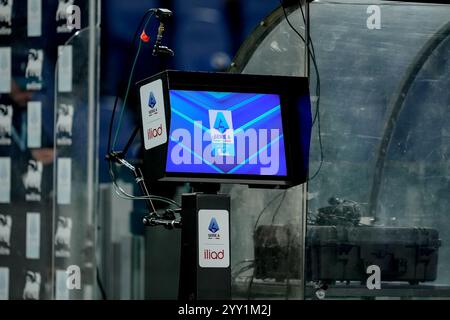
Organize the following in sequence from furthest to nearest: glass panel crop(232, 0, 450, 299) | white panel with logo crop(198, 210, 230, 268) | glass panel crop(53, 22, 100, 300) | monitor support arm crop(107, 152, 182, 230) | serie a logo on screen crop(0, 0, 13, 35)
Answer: serie a logo on screen crop(0, 0, 13, 35), glass panel crop(53, 22, 100, 300), glass panel crop(232, 0, 450, 299), monitor support arm crop(107, 152, 182, 230), white panel with logo crop(198, 210, 230, 268)

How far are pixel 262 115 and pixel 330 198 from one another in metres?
1.25

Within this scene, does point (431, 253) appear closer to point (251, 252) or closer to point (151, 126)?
point (251, 252)

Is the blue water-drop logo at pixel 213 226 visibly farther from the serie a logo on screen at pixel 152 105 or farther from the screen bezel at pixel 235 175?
the serie a logo on screen at pixel 152 105

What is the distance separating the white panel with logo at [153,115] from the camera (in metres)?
4.44

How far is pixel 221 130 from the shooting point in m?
4.50

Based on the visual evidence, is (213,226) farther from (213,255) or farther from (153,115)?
(153,115)

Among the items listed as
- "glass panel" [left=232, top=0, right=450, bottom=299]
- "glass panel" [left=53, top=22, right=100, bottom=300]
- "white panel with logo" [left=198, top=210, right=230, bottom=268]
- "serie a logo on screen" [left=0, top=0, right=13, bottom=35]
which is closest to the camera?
"white panel with logo" [left=198, top=210, right=230, bottom=268]

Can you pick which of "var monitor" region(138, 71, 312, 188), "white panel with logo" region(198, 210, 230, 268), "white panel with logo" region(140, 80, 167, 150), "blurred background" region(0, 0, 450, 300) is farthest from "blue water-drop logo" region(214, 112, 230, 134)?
"blurred background" region(0, 0, 450, 300)

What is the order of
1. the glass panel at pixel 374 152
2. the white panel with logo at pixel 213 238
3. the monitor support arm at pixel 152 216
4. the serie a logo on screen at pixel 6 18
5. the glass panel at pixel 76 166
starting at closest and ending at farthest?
the white panel with logo at pixel 213 238, the monitor support arm at pixel 152 216, the glass panel at pixel 374 152, the glass panel at pixel 76 166, the serie a logo on screen at pixel 6 18

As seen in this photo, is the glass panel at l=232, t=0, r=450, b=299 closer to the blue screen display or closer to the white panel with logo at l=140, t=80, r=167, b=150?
the blue screen display

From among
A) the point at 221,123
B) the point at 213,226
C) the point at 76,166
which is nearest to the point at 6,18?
the point at 76,166

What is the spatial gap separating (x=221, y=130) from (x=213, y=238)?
0.41m

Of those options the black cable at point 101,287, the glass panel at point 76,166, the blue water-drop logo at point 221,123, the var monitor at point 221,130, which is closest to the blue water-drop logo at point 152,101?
the var monitor at point 221,130

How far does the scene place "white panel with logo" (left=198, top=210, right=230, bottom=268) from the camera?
4.43 metres
